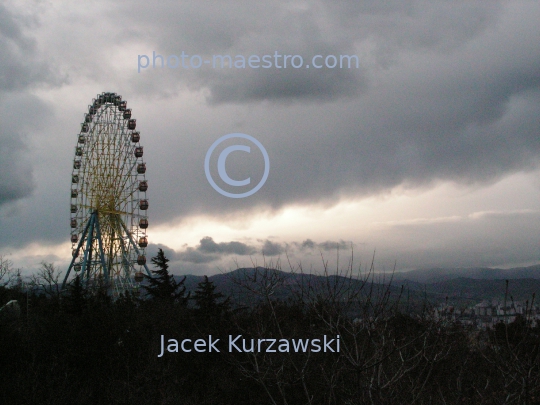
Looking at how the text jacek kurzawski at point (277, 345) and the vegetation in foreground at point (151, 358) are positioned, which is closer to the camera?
the text jacek kurzawski at point (277, 345)

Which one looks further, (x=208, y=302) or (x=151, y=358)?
(x=208, y=302)

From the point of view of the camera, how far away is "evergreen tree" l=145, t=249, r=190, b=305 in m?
37.6

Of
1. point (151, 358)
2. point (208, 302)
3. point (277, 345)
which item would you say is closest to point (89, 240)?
point (208, 302)

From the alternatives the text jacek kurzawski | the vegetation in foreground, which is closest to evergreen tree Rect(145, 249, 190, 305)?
the vegetation in foreground

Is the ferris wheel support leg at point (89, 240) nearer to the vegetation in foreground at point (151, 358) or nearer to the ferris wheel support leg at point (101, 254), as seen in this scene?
the ferris wheel support leg at point (101, 254)

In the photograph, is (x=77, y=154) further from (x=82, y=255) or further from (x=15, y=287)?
(x=15, y=287)

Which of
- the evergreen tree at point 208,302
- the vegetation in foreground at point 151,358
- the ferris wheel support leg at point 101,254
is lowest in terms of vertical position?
the vegetation in foreground at point 151,358

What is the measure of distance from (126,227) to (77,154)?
6441 millimetres

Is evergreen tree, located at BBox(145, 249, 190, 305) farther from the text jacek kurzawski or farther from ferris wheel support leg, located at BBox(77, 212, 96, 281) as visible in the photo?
the text jacek kurzawski

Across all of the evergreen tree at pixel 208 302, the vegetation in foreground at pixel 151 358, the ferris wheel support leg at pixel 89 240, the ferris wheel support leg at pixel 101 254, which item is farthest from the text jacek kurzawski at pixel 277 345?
the ferris wheel support leg at pixel 89 240

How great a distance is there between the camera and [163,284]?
38.3 metres

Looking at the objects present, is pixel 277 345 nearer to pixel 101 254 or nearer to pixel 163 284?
pixel 101 254

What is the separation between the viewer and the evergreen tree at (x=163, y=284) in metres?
37.6

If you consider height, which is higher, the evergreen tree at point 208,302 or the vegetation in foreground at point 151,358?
the evergreen tree at point 208,302
